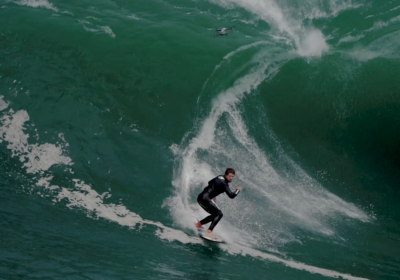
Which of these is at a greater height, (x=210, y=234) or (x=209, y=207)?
(x=209, y=207)

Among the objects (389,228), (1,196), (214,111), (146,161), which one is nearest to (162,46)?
(214,111)

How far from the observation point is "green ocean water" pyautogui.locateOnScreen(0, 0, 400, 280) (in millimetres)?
11805

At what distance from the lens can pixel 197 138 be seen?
14578 mm

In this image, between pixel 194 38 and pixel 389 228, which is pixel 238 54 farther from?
Result: pixel 389 228

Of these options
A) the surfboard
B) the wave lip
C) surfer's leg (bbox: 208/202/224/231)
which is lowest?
the surfboard

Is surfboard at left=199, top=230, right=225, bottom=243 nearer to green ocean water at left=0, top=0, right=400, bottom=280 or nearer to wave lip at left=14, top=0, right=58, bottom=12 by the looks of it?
green ocean water at left=0, top=0, right=400, bottom=280

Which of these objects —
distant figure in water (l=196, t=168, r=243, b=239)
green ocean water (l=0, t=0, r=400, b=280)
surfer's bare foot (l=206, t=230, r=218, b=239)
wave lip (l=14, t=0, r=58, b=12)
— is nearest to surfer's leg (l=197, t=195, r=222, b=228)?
distant figure in water (l=196, t=168, r=243, b=239)

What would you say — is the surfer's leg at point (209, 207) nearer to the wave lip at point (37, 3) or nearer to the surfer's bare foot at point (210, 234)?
the surfer's bare foot at point (210, 234)

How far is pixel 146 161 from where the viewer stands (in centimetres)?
1418

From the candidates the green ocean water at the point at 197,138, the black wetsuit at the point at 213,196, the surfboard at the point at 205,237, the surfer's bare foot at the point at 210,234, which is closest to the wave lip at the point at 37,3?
the green ocean water at the point at 197,138

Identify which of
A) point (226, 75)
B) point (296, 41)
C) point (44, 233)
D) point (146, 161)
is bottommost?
point (44, 233)

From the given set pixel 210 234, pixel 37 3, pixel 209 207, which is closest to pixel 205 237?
pixel 210 234

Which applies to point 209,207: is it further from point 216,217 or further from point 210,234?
point 210,234

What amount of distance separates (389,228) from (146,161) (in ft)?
22.6
